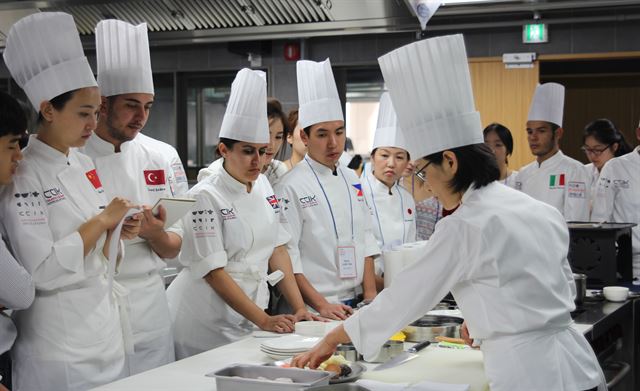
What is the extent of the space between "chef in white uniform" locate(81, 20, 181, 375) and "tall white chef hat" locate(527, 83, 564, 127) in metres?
3.20

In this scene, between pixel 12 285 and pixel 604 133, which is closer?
pixel 12 285

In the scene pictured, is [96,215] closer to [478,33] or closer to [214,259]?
[214,259]

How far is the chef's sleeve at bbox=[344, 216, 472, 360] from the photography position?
71.4 inches

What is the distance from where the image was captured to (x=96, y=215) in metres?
2.17

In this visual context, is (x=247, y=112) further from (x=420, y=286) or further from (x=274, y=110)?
(x=420, y=286)

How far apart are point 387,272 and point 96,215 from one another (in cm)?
130

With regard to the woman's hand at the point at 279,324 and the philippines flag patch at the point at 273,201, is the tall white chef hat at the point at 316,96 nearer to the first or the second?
the philippines flag patch at the point at 273,201

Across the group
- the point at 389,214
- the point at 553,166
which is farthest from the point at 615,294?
the point at 553,166

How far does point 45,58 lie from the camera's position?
2.26 m

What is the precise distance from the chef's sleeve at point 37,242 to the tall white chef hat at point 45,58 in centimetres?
31

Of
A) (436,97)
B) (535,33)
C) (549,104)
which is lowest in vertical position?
(436,97)

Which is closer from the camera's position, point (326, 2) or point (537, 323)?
point (537, 323)

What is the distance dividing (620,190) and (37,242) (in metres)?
3.74

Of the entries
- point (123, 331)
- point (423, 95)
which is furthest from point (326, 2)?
point (123, 331)
